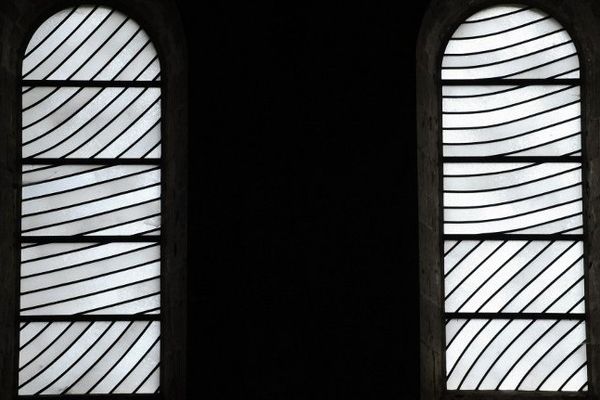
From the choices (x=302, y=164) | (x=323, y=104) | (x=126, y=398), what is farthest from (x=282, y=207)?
(x=126, y=398)

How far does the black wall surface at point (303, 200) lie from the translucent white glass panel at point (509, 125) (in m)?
0.40

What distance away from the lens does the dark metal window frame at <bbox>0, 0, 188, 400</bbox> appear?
5.38m

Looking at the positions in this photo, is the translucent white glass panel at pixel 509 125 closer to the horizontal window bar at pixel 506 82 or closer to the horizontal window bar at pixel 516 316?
the horizontal window bar at pixel 506 82

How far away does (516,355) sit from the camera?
5.47 meters

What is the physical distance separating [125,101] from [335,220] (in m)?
1.54

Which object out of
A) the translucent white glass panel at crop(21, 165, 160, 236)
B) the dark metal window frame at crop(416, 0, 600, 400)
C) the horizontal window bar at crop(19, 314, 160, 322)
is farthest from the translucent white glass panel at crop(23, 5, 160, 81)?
the dark metal window frame at crop(416, 0, 600, 400)

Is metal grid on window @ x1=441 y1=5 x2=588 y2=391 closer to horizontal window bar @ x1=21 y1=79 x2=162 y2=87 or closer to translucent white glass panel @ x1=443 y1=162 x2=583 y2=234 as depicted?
translucent white glass panel @ x1=443 y1=162 x2=583 y2=234

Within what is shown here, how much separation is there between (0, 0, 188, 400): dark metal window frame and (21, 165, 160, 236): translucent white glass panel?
68mm

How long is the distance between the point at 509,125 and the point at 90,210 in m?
2.66

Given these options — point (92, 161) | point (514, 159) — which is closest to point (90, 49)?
point (92, 161)

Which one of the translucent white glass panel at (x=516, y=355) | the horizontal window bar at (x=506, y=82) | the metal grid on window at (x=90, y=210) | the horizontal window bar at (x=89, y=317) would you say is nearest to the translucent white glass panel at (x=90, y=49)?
the metal grid on window at (x=90, y=210)

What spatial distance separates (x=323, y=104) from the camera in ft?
17.6

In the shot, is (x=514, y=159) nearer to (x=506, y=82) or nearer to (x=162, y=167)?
(x=506, y=82)

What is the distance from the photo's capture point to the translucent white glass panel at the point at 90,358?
5414 millimetres
